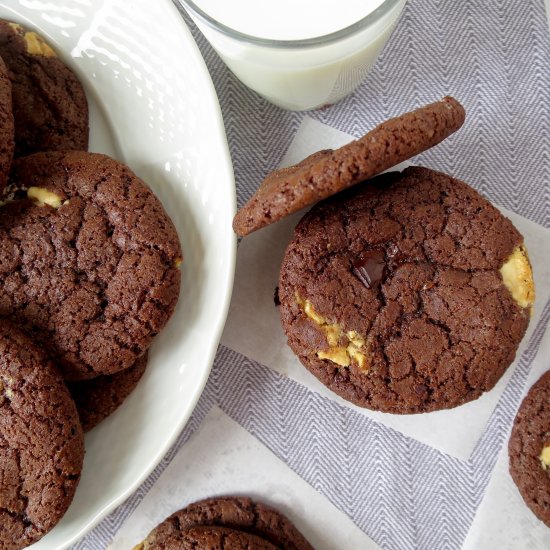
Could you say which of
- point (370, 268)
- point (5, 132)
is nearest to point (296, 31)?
point (370, 268)

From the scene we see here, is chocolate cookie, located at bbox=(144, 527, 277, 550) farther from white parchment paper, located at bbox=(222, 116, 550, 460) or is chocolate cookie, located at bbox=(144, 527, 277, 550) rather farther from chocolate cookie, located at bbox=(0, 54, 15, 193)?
chocolate cookie, located at bbox=(0, 54, 15, 193)

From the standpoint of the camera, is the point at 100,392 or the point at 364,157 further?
the point at 100,392

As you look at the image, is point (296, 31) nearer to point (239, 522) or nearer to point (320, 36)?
point (320, 36)

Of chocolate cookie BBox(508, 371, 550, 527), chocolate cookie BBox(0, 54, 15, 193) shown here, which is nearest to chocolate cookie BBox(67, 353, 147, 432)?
chocolate cookie BBox(0, 54, 15, 193)

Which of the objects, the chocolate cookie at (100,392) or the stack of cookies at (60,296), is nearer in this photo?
the stack of cookies at (60,296)

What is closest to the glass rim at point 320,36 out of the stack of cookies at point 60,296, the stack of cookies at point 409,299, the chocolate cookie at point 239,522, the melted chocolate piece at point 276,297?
the stack of cookies at point 409,299

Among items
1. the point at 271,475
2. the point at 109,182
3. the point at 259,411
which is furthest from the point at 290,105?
the point at 271,475

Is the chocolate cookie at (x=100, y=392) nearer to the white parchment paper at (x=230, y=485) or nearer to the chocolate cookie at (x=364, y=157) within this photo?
the white parchment paper at (x=230, y=485)

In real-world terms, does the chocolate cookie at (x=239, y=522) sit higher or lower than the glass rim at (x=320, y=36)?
lower

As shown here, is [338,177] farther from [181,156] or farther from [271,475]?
[271,475]
